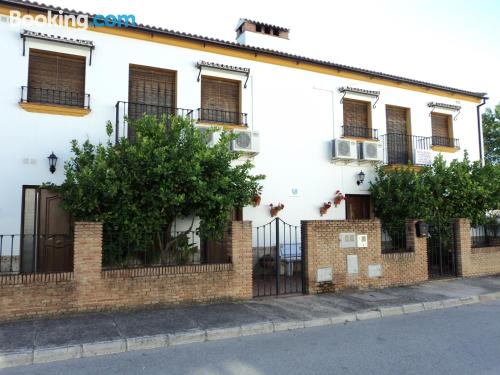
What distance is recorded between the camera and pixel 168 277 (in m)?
7.70

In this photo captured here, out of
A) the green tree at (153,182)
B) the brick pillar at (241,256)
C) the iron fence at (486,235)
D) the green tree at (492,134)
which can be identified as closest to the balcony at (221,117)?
the green tree at (153,182)

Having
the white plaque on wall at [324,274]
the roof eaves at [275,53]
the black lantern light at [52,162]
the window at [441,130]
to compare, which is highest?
the roof eaves at [275,53]

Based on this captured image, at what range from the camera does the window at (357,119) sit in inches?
545

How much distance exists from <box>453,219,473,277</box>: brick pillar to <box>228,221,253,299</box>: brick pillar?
267 inches

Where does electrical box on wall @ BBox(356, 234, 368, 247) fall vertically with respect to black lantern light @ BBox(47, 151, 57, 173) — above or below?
below

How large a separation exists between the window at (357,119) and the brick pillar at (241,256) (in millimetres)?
6744


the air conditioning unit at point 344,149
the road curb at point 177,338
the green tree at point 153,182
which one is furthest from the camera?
the air conditioning unit at point 344,149

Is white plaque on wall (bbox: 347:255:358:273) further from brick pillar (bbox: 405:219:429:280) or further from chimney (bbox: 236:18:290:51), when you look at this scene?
chimney (bbox: 236:18:290:51)

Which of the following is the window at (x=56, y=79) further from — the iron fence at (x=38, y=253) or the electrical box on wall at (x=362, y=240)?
the electrical box on wall at (x=362, y=240)

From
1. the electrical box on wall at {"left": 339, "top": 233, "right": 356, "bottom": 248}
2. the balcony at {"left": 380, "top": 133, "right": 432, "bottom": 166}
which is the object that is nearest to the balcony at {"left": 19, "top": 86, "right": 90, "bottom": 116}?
the electrical box on wall at {"left": 339, "top": 233, "right": 356, "bottom": 248}

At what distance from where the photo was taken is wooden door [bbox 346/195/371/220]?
538 inches

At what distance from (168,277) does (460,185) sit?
9.48 metres

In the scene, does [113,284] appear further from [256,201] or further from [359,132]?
[359,132]

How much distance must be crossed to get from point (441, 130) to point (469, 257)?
235 inches
